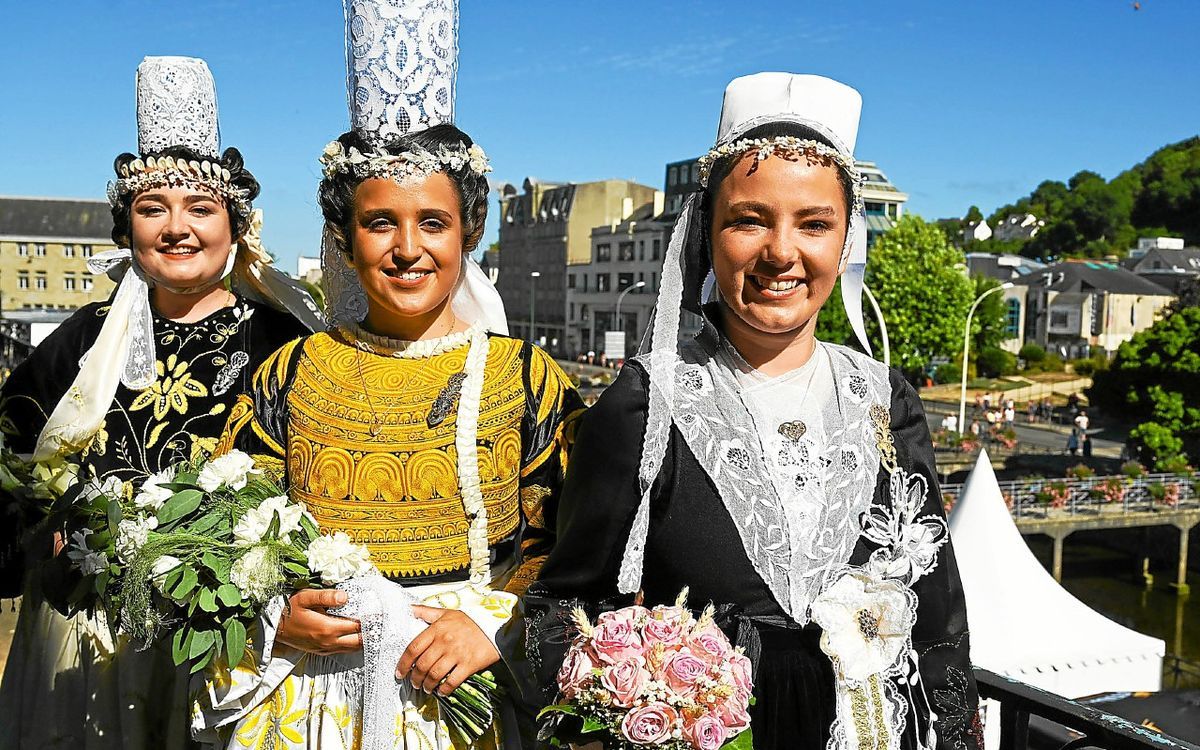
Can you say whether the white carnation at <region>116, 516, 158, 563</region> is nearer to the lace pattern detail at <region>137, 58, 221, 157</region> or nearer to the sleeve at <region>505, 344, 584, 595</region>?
the sleeve at <region>505, 344, 584, 595</region>

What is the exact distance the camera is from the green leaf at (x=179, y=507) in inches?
97.1

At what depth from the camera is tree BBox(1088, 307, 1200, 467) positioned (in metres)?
27.2

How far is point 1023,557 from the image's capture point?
907cm

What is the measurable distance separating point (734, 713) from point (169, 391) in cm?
231

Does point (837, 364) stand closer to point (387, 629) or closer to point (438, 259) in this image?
point (438, 259)

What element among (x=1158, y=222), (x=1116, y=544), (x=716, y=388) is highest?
(x=1158, y=222)

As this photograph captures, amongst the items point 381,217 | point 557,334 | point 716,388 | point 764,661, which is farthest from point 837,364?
point 557,334

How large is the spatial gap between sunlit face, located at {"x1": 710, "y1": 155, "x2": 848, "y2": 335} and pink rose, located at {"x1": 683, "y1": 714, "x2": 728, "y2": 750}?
0.92 m

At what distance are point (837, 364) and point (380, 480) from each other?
1.26 m

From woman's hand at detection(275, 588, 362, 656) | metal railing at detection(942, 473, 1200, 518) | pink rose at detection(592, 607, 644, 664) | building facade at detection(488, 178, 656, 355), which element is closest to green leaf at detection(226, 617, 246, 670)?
woman's hand at detection(275, 588, 362, 656)

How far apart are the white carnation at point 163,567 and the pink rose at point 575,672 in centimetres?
99

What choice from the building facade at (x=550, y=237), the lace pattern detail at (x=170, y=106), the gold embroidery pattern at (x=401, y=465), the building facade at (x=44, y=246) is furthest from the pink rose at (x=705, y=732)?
the building facade at (x=44, y=246)

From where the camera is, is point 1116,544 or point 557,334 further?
point 557,334

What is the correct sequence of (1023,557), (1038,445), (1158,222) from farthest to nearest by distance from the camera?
1. (1158,222)
2. (1038,445)
3. (1023,557)
